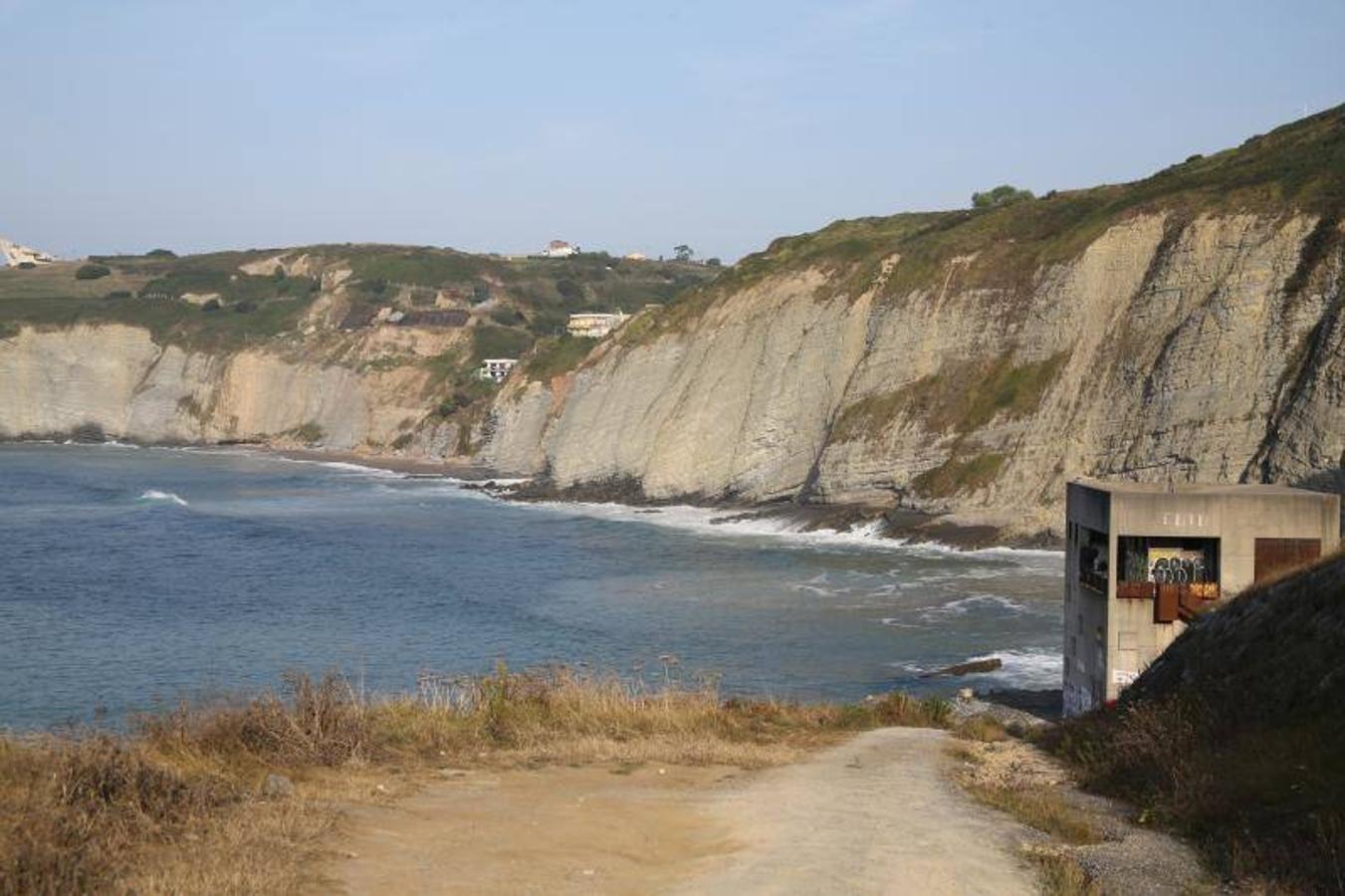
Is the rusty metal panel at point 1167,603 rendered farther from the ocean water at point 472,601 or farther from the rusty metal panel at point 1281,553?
the ocean water at point 472,601

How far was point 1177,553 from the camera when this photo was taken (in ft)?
103

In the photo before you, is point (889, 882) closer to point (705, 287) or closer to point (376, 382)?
point (705, 287)

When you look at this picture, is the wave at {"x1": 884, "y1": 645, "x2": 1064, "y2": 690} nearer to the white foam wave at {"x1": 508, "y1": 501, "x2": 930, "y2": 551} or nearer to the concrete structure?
the concrete structure

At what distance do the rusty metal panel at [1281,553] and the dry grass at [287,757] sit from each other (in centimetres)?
966

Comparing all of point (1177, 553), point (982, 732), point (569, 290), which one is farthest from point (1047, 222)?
point (569, 290)

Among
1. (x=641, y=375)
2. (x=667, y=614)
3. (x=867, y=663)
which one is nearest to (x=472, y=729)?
(x=867, y=663)

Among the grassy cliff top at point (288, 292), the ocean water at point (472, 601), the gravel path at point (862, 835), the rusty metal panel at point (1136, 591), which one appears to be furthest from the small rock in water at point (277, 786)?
the grassy cliff top at point (288, 292)

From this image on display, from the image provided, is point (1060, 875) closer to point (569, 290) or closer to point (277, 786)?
point (277, 786)

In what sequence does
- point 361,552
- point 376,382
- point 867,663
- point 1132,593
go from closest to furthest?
point 1132,593 → point 867,663 → point 361,552 → point 376,382

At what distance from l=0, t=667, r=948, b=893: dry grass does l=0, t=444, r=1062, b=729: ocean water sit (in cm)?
454

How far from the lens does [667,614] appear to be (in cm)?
4994

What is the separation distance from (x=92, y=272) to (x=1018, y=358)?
153 meters

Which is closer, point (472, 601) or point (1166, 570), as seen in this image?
point (1166, 570)

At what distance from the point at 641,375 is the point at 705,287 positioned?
8041mm
